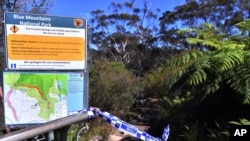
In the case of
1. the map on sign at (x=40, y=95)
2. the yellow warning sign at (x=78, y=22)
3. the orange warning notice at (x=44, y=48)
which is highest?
the yellow warning sign at (x=78, y=22)

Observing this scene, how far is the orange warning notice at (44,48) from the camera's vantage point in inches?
191

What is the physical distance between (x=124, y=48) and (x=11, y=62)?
37.7m

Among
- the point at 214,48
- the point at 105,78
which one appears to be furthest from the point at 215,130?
the point at 105,78

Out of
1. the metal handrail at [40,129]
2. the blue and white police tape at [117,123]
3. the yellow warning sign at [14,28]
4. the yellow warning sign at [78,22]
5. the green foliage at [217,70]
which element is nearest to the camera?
the metal handrail at [40,129]

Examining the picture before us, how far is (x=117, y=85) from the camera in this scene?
12430mm

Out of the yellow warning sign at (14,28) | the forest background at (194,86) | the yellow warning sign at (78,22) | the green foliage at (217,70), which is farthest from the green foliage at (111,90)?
the yellow warning sign at (14,28)

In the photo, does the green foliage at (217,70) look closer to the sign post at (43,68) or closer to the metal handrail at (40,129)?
the sign post at (43,68)

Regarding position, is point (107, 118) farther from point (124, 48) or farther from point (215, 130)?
point (124, 48)

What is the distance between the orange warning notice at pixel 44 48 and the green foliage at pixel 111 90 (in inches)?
240

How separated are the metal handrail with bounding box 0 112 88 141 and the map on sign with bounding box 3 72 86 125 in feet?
8.52

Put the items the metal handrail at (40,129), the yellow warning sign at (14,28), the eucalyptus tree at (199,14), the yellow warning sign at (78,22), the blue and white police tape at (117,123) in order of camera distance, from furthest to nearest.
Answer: the eucalyptus tree at (199,14) → the yellow warning sign at (78,22) → the yellow warning sign at (14,28) → the blue and white police tape at (117,123) → the metal handrail at (40,129)

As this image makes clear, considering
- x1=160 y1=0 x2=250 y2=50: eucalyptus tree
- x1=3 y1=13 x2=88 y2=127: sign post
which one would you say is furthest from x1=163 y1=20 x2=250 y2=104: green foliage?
x1=160 y1=0 x2=250 y2=50: eucalyptus tree

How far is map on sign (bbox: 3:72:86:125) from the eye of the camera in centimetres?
478

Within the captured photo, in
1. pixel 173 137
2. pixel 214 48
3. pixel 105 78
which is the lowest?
pixel 173 137
